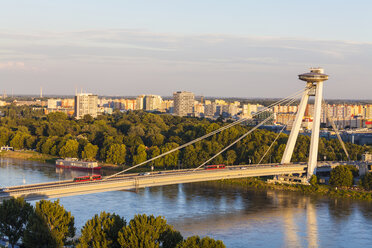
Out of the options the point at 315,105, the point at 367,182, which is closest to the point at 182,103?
the point at 315,105

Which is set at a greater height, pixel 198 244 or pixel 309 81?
pixel 309 81

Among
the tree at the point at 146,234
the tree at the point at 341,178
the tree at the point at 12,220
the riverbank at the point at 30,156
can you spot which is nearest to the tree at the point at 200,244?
the tree at the point at 146,234

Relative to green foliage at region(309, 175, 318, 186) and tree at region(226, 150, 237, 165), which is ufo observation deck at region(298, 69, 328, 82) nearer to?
green foliage at region(309, 175, 318, 186)

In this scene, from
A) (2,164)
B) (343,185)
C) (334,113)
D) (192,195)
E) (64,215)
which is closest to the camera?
(64,215)

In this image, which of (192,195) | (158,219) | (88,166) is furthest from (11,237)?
(88,166)

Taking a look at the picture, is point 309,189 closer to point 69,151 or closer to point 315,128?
point 315,128

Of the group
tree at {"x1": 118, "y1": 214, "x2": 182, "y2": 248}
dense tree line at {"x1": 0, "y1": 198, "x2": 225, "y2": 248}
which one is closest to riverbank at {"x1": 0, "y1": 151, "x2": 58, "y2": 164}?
dense tree line at {"x1": 0, "y1": 198, "x2": 225, "y2": 248}

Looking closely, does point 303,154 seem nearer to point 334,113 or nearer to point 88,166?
point 88,166
